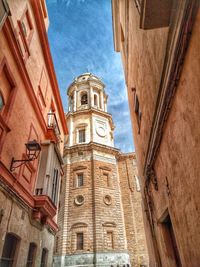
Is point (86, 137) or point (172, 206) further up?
point (86, 137)

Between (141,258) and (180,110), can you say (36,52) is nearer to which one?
(180,110)

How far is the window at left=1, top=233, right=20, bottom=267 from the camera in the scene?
519cm

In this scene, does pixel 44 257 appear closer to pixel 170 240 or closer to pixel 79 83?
pixel 170 240

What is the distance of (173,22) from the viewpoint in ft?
9.38

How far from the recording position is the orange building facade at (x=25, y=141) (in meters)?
5.42

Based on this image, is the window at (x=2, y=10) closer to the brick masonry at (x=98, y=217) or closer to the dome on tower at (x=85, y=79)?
the brick masonry at (x=98, y=217)

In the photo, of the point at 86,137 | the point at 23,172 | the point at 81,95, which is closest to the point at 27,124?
the point at 23,172

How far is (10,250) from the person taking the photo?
5523 millimetres

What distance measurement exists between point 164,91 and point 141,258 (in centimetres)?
2386

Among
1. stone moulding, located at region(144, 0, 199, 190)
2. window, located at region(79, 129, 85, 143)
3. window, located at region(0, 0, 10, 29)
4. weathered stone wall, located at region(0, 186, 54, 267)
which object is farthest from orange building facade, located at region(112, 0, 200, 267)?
window, located at region(79, 129, 85, 143)

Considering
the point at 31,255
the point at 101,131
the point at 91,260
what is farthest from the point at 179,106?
the point at 101,131

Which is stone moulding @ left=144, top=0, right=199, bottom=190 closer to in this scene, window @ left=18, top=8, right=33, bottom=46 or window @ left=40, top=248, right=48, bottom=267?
window @ left=18, top=8, right=33, bottom=46

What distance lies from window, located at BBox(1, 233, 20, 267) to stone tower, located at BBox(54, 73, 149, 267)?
15176 mm

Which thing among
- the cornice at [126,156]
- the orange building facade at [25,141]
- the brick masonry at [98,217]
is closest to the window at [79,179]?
the brick masonry at [98,217]
